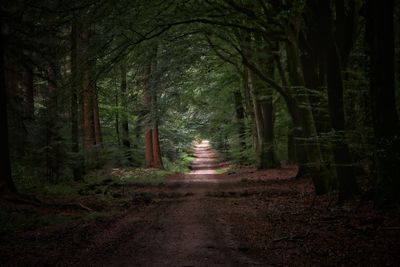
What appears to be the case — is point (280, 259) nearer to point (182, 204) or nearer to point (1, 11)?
point (182, 204)

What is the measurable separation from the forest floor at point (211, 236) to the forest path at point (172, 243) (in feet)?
0.05

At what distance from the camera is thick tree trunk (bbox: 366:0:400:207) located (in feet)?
25.2

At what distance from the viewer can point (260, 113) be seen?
23.6 m

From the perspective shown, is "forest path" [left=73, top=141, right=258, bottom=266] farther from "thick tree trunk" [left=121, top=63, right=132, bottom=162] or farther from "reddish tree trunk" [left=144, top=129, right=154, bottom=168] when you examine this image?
"thick tree trunk" [left=121, top=63, right=132, bottom=162]

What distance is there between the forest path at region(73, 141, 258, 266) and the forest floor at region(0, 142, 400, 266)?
0.6 inches

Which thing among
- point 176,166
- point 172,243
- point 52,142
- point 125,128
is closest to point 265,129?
point 176,166

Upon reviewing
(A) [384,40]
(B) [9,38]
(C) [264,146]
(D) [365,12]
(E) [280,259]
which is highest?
(B) [9,38]

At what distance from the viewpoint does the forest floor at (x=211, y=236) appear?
6312 mm

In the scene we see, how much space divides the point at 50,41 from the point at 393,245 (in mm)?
12675

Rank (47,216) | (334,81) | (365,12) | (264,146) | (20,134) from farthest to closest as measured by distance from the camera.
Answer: (264,146)
(20,134)
(47,216)
(334,81)
(365,12)

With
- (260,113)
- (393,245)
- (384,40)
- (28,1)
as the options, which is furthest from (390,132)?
(260,113)

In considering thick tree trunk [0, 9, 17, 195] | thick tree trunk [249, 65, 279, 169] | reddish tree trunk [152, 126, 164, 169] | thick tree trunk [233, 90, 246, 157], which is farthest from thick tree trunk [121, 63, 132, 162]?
thick tree trunk [0, 9, 17, 195]

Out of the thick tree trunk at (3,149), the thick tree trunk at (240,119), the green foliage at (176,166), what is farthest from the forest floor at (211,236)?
the thick tree trunk at (240,119)

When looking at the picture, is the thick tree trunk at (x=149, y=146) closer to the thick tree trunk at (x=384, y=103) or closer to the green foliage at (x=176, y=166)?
the green foliage at (x=176, y=166)
